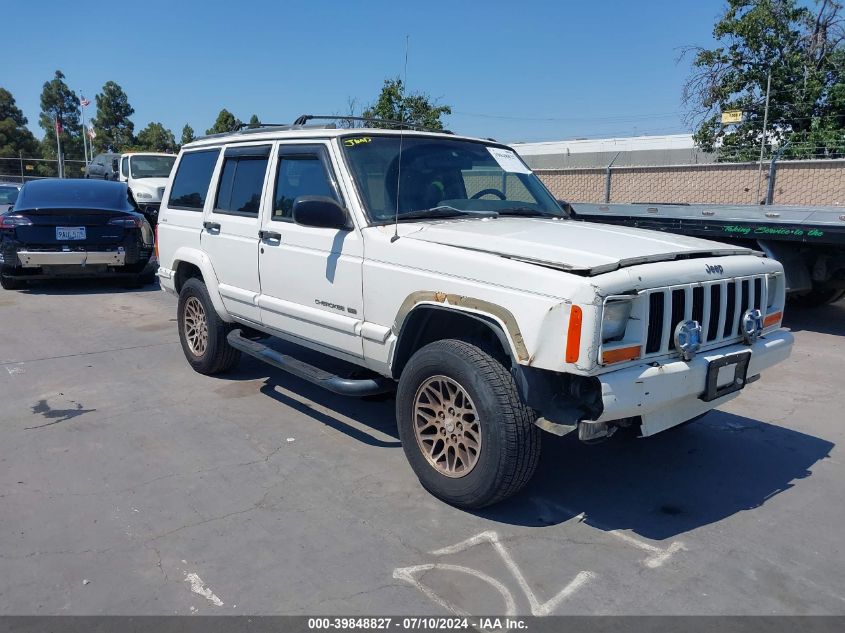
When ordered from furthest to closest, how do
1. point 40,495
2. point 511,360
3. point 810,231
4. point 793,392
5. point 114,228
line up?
point 114,228
point 810,231
point 793,392
point 40,495
point 511,360

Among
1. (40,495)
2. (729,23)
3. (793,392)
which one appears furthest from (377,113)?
(40,495)

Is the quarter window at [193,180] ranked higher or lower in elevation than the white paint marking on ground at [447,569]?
higher

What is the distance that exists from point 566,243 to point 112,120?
5666 centimetres

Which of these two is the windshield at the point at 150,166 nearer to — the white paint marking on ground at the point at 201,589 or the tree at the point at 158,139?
the white paint marking on ground at the point at 201,589

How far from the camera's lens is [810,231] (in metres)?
7.43

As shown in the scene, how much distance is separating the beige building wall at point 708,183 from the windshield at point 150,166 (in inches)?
393

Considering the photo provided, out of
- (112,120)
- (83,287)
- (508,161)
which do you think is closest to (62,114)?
(112,120)

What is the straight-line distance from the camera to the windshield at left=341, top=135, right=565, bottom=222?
448 cm

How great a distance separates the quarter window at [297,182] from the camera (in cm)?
469

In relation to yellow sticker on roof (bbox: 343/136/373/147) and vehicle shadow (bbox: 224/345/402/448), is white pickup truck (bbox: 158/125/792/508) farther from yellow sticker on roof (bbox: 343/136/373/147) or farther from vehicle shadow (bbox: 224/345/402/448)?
vehicle shadow (bbox: 224/345/402/448)

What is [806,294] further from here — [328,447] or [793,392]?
[328,447]

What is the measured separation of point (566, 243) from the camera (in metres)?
3.70

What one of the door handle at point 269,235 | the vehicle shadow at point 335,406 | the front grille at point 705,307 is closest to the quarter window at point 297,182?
the door handle at point 269,235

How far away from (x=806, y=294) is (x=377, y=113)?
12.3 metres
